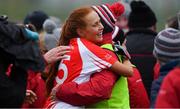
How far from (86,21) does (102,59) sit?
1.19 feet

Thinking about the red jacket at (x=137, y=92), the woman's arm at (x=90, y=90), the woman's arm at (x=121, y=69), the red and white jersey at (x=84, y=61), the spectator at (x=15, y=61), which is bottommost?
the red jacket at (x=137, y=92)

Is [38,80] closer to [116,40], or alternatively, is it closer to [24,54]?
[116,40]

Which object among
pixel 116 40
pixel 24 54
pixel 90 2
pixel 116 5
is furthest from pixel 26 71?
pixel 90 2

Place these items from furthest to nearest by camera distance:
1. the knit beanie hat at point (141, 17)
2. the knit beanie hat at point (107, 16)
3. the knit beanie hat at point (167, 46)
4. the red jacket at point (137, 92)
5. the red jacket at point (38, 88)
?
the knit beanie hat at point (141, 17) → the red jacket at point (38, 88) → the red jacket at point (137, 92) → the knit beanie hat at point (107, 16) → the knit beanie hat at point (167, 46)

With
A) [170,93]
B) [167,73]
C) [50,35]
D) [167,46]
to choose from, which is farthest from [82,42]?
[50,35]

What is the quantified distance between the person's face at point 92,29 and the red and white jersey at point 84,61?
0.38 feet

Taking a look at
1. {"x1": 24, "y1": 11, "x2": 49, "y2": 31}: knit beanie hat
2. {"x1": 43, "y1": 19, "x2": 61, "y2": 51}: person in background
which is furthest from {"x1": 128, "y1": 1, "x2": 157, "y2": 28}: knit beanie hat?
{"x1": 24, "y1": 11, "x2": 49, "y2": 31}: knit beanie hat

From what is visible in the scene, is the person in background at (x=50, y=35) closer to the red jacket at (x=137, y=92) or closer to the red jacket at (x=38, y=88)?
the red jacket at (x=38, y=88)

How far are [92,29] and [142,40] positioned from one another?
1891mm

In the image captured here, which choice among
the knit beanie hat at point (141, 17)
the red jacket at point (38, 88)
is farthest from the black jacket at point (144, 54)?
the red jacket at point (38, 88)

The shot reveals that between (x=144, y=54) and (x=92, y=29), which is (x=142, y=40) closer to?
(x=144, y=54)

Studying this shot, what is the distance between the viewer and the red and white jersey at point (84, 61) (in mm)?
5121

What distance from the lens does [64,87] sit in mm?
5133

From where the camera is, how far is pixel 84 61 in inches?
202
